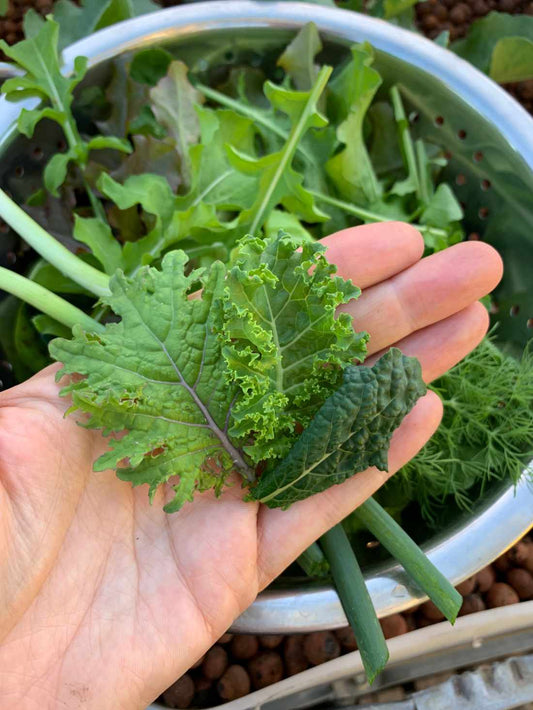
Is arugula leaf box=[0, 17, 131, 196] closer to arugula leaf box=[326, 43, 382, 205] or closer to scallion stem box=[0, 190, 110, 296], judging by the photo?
scallion stem box=[0, 190, 110, 296]

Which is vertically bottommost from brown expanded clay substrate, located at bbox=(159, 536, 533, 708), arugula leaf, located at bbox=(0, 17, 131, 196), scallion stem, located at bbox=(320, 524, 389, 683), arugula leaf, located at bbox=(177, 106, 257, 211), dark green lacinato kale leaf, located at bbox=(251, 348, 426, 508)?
brown expanded clay substrate, located at bbox=(159, 536, 533, 708)

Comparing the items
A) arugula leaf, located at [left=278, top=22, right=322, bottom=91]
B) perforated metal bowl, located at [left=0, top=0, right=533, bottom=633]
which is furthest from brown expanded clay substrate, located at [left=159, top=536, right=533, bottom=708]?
arugula leaf, located at [left=278, top=22, right=322, bottom=91]

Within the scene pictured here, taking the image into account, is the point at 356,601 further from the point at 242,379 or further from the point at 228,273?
the point at 228,273

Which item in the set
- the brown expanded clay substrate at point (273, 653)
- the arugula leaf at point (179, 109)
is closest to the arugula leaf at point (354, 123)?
the arugula leaf at point (179, 109)

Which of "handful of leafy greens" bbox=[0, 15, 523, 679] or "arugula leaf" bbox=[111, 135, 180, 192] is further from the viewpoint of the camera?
"arugula leaf" bbox=[111, 135, 180, 192]

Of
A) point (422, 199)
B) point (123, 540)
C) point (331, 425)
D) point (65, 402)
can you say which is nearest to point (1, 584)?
point (123, 540)

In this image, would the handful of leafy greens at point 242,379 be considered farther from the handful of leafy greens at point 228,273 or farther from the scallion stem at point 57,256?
the scallion stem at point 57,256
